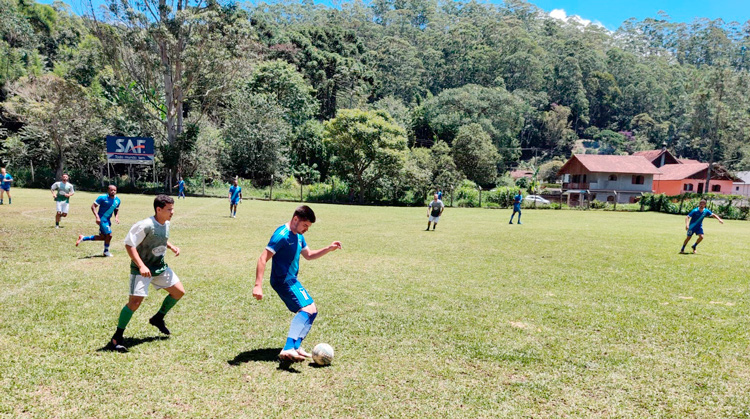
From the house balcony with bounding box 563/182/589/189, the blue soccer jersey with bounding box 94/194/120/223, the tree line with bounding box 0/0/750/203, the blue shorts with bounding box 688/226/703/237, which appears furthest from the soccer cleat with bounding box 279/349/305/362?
the house balcony with bounding box 563/182/589/189

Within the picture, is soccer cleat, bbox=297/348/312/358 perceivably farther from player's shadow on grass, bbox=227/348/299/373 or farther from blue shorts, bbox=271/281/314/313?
blue shorts, bbox=271/281/314/313

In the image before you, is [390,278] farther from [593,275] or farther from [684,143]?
[684,143]

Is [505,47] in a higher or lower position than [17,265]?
higher

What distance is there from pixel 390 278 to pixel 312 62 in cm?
5881

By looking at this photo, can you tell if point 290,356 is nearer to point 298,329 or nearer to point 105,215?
point 298,329

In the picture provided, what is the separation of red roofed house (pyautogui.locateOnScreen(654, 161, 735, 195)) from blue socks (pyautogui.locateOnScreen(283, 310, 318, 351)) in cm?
7382

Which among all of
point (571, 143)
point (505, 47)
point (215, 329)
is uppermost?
point (505, 47)

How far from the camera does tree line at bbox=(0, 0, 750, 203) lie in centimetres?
4234

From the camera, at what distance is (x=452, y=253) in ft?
47.2

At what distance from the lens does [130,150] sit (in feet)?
136

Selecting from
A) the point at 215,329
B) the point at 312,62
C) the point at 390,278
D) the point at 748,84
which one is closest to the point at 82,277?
the point at 215,329

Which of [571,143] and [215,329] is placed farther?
[571,143]

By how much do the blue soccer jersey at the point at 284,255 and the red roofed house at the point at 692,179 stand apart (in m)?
73.8

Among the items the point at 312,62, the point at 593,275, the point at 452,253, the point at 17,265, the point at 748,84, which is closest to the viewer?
the point at 17,265
